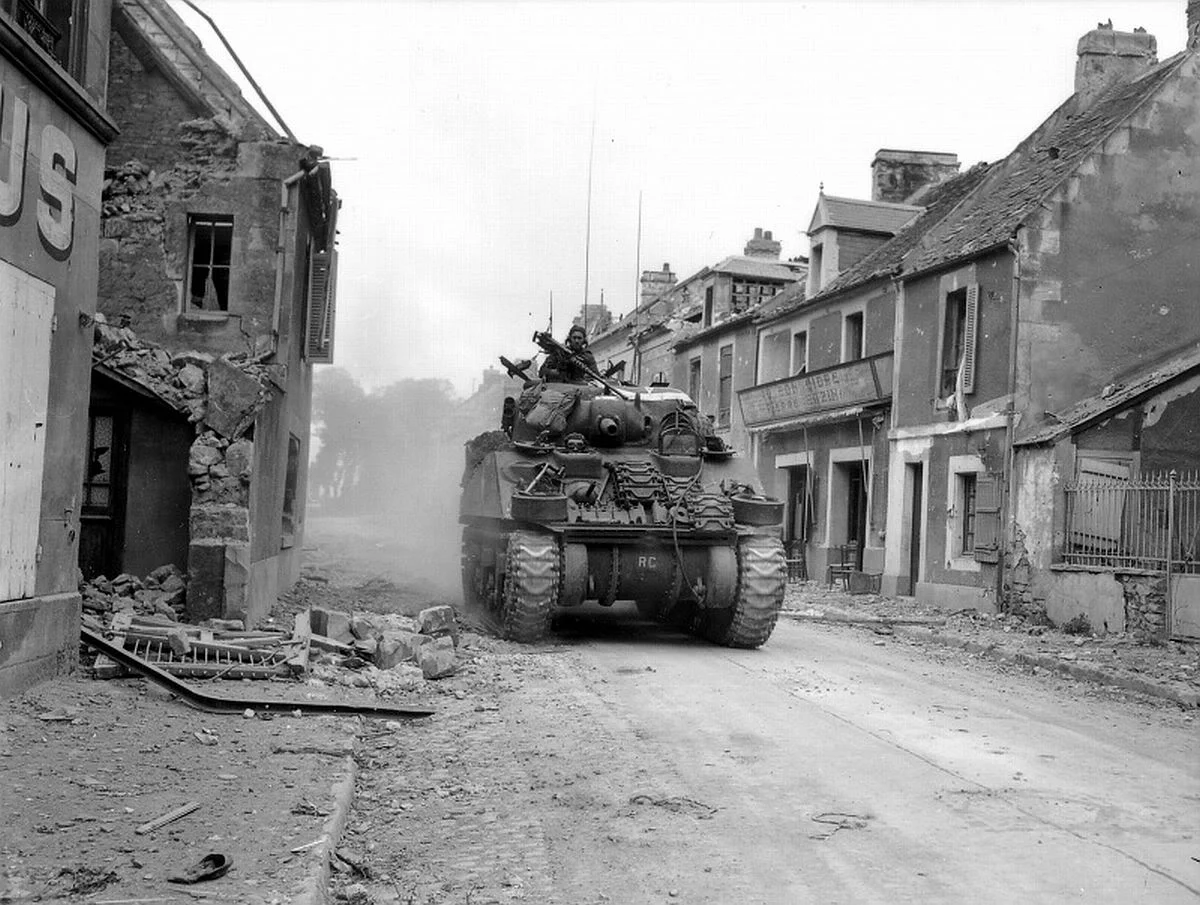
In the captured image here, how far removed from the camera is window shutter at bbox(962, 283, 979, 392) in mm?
18828

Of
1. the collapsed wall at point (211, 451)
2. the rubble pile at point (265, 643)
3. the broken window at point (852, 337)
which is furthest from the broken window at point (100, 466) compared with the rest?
the broken window at point (852, 337)

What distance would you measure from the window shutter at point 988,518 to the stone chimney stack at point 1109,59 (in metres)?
7.54

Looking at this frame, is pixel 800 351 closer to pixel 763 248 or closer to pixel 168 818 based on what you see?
→ pixel 763 248

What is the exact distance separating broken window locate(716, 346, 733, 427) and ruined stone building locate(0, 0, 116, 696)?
22.4m

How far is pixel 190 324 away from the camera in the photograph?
12.7 m

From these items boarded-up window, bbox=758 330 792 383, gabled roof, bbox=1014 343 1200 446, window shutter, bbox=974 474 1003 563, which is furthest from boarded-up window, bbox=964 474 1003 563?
boarded-up window, bbox=758 330 792 383

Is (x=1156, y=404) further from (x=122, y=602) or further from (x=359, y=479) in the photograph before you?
(x=359, y=479)

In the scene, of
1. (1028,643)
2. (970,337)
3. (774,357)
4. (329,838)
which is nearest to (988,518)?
(970,337)

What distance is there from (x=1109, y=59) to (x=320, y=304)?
46.1 ft

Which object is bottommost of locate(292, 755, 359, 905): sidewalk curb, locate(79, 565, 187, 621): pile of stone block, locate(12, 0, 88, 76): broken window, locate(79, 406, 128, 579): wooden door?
locate(292, 755, 359, 905): sidewalk curb

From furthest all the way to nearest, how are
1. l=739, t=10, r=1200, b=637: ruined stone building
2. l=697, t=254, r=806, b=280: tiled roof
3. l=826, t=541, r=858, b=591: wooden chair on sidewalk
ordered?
1. l=697, t=254, r=806, b=280: tiled roof
2. l=826, t=541, r=858, b=591: wooden chair on sidewalk
3. l=739, t=10, r=1200, b=637: ruined stone building

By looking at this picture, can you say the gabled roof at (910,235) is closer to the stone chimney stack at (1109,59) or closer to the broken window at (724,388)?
the stone chimney stack at (1109,59)

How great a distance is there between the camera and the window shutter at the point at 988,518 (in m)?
17.7

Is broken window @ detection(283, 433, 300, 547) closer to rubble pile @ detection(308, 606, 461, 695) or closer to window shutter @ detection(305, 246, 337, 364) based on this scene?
window shutter @ detection(305, 246, 337, 364)
